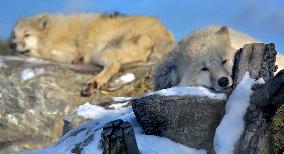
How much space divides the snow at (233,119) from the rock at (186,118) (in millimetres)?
98

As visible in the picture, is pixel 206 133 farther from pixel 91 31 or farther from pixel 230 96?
pixel 91 31

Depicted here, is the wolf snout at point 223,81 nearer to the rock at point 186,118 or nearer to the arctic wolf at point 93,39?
the rock at point 186,118

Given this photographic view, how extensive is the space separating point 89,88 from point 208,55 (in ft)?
Answer: 13.6

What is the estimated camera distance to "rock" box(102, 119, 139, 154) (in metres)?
3.23

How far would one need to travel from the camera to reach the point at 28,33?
14.3 m

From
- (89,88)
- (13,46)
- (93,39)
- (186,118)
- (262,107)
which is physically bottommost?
(89,88)

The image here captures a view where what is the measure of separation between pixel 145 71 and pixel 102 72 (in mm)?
838

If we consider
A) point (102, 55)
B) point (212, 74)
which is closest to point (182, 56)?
point (212, 74)

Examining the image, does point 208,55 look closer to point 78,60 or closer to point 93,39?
point 93,39

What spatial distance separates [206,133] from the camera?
3812 mm

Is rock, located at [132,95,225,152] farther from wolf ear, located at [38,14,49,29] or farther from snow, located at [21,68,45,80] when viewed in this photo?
wolf ear, located at [38,14,49,29]

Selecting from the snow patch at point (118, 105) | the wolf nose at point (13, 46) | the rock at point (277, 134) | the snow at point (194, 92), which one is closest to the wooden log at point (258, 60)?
the snow at point (194, 92)

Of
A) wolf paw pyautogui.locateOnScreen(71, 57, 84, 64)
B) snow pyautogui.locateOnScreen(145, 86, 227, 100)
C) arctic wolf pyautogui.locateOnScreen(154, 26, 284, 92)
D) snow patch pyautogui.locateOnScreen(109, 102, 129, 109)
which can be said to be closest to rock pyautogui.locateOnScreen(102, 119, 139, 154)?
snow pyautogui.locateOnScreen(145, 86, 227, 100)

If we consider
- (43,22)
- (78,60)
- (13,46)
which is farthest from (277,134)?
(43,22)
